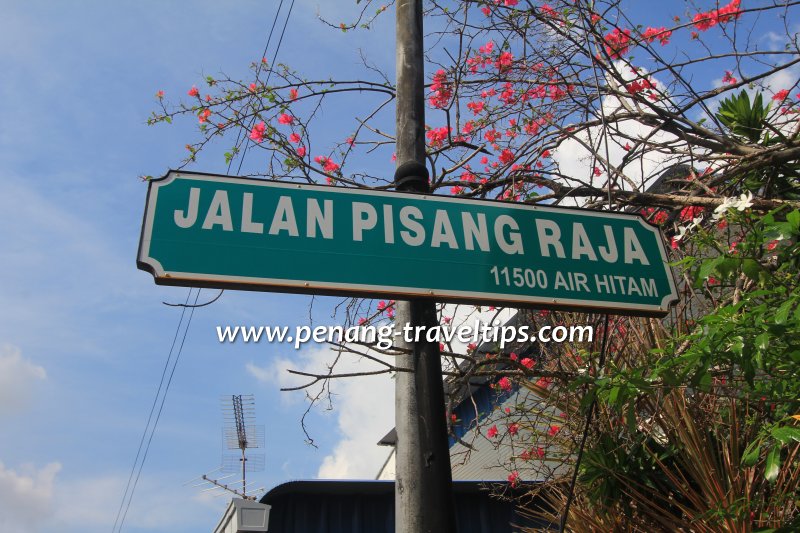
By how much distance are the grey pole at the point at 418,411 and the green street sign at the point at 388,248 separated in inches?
7.4

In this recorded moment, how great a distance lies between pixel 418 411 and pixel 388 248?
572 millimetres

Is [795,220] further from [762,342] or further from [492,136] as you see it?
[492,136]

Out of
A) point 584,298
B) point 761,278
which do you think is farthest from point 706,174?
point 584,298

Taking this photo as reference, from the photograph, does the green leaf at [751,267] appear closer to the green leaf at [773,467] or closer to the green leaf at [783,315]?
the green leaf at [783,315]

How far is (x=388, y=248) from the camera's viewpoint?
2.49 metres

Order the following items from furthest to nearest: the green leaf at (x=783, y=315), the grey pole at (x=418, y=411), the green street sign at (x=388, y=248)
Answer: the green leaf at (x=783, y=315)
the green street sign at (x=388, y=248)
the grey pole at (x=418, y=411)

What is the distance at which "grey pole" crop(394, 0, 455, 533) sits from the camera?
223 cm

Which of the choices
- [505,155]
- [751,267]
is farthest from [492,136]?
[751,267]

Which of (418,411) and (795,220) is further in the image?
(795,220)

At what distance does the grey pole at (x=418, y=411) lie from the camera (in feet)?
7.30

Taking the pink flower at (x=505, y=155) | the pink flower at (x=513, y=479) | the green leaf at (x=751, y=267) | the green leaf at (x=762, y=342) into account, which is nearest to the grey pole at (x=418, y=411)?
the green leaf at (x=762, y=342)

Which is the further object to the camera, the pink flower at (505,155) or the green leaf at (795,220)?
the pink flower at (505,155)

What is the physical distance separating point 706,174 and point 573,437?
217cm

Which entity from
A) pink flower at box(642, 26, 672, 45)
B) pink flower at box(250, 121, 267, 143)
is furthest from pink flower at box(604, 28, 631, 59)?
pink flower at box(250, 121, 267, 143)
